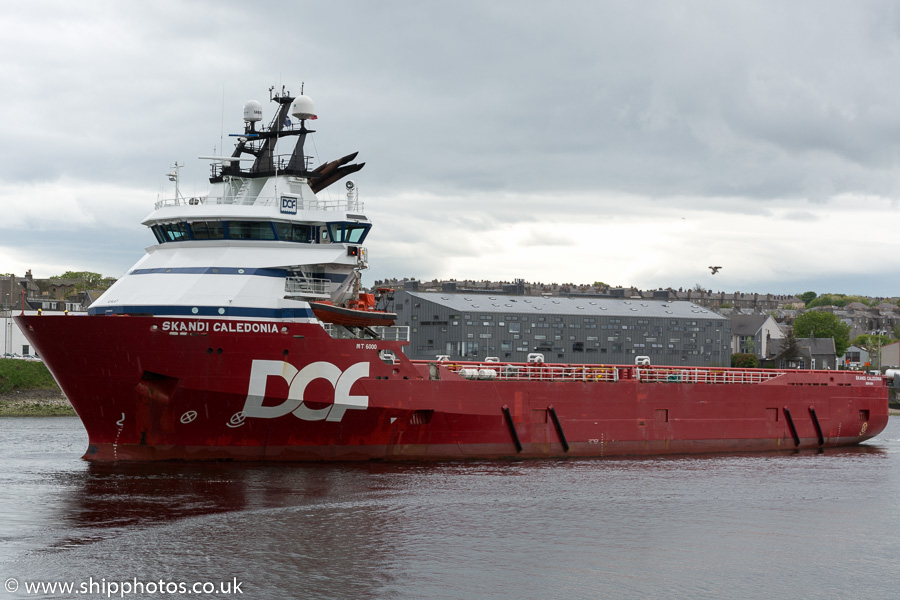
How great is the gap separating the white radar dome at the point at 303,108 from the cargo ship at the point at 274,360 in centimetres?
5

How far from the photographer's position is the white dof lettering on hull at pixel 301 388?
25.8 m

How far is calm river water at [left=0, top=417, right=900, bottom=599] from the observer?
17172mm

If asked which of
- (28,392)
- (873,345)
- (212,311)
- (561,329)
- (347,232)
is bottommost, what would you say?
(28,392)

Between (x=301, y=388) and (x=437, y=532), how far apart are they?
7.09 meters

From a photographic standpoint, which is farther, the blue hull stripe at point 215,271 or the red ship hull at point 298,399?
the blue hull stripe at point 215,271

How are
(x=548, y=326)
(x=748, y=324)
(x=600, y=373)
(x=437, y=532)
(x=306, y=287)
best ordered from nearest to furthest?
(x=437, y=532), (x=306, y=287), (x=600, y=373), (x=548, y=326), (x=748, y=324)

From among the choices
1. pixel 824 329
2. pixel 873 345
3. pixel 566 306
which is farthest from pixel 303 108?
pixel 873 345

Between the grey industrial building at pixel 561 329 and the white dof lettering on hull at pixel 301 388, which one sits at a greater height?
the grey industrial building at pixel 561 329

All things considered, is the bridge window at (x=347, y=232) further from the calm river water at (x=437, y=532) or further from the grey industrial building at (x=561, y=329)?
the grey industrial building at (x=561, y=329)

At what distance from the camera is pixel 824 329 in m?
125

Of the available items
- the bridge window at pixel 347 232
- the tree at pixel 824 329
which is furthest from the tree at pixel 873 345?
the bridge window at pixel 347 232

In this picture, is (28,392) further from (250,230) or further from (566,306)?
(250,230)

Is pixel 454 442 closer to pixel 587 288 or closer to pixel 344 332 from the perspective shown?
pixel 344 332

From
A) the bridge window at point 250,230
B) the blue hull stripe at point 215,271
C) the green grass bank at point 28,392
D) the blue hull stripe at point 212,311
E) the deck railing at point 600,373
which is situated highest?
the bridge window at point 250,230
